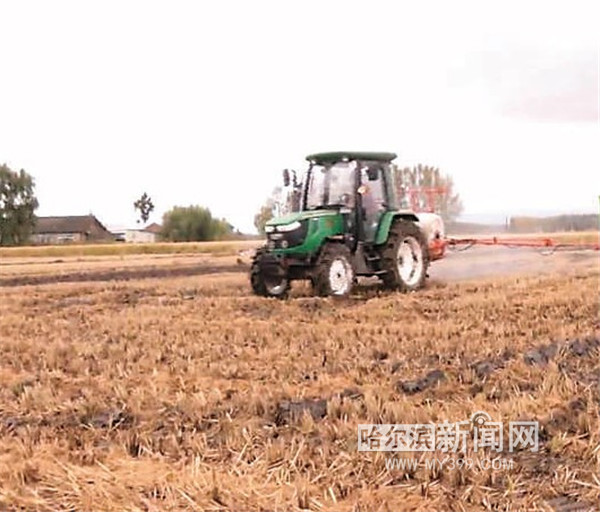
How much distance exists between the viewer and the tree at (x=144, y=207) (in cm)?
552

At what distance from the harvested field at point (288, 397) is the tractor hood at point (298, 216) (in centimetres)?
68

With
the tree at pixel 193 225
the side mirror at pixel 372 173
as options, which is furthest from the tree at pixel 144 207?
the side mirror at pixel 372 173

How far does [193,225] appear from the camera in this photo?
254 inches

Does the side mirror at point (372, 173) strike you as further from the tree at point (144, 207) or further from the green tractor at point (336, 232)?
the tree at point (144, 207)

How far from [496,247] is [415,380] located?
3.94 meters

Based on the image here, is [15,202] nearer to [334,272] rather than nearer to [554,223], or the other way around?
[334,272]

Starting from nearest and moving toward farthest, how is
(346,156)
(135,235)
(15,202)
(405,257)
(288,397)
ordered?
(288,397), (15,202), (346,156), (405,257), (135,235)

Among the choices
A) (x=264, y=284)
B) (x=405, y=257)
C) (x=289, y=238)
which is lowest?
(x=264, y=284)

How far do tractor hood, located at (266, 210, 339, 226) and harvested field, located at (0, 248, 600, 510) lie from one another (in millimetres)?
678

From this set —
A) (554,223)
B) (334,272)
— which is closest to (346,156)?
(334,272)

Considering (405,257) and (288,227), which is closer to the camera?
(288,227)

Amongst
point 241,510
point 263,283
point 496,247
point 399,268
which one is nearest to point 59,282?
point 263,283

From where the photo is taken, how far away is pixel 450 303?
16.2 feet

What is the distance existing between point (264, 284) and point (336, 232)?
2.25 feet
